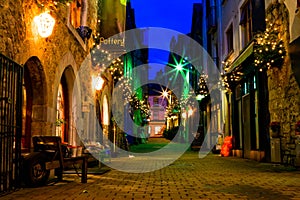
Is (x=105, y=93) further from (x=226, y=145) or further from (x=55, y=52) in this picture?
(x=55, y=52)

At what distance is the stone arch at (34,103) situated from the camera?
866 centimetres

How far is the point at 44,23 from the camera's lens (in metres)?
8.05

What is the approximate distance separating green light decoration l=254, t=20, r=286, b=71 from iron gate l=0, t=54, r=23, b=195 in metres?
7.38

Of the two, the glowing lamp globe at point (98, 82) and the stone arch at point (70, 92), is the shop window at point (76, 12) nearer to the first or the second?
the stone arch at point (70, 92)

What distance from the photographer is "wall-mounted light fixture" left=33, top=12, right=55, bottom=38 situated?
7949 millimetres

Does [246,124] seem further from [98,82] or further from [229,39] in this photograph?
[98,82]

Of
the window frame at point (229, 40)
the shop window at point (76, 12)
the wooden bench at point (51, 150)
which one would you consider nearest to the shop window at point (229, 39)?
the window frame at point (229, 40)

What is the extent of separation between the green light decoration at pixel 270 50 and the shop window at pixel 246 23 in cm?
412

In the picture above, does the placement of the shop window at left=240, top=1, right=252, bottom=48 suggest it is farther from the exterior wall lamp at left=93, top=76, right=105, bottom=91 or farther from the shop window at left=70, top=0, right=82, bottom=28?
the shop window at left=70, top=0, right=82, bottom=28

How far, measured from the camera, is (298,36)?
385 inches

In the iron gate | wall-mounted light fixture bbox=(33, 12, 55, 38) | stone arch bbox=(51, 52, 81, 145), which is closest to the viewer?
the iron gate

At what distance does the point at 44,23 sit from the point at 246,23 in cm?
1070

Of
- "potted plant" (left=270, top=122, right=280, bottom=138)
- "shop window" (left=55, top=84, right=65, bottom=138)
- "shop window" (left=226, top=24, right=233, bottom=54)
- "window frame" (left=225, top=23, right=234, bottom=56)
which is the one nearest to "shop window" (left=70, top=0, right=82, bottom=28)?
"shop window" (left=55, top=84, right=65, bottom=138)

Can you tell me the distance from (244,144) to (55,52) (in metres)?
10.1
